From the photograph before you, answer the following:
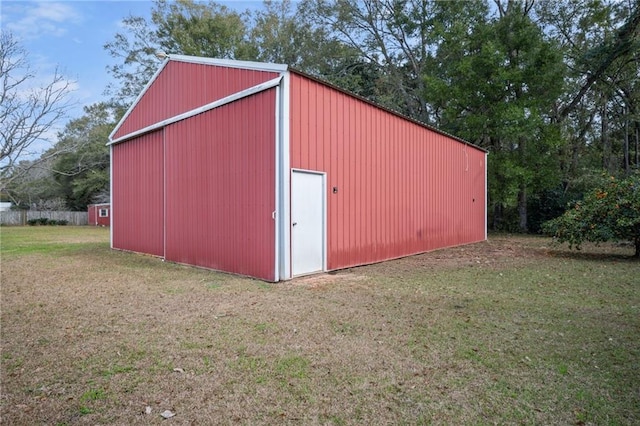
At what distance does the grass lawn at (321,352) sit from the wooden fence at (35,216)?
103ft

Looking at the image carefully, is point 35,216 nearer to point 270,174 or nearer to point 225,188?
point 225,188

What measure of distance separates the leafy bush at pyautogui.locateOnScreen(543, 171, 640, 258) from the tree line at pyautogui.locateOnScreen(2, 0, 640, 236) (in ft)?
5.01

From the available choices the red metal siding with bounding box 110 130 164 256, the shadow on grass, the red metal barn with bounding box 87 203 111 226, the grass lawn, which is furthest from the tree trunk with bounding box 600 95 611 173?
the red metal barn with bounding box 87 203 111 226

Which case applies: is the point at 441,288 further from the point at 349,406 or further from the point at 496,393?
the point at 349,406

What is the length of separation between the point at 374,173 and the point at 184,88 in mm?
4742

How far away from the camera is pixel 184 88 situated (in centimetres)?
871

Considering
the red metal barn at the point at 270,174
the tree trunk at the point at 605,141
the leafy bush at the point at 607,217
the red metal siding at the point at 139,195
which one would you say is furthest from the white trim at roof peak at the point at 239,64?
the tree trunk at the point at 605,141

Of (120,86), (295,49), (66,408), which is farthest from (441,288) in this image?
(120,86)

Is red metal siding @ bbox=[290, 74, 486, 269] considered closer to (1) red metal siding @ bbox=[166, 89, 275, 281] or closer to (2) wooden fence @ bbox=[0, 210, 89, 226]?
(1) red metal siding @ bbox=[166, 89, 275, 281]

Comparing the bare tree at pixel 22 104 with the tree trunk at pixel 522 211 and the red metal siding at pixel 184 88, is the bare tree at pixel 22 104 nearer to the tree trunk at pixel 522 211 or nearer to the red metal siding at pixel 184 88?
the red metal siding at pixel 184 88

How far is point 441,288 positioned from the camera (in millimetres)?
5750

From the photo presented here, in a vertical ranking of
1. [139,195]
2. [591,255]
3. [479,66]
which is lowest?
[591,255]

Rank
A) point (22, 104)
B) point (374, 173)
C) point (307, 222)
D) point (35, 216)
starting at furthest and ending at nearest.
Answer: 1. point (35, 216)
2. point (22, 104)
3. point (374, 173)
4. point (307, 222)

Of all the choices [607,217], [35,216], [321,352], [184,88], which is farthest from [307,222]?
[35,216]
